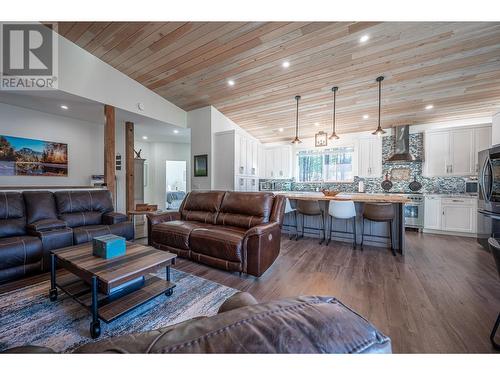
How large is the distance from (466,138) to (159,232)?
6538 millimetres

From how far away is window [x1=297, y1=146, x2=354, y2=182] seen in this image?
5918 millimetres

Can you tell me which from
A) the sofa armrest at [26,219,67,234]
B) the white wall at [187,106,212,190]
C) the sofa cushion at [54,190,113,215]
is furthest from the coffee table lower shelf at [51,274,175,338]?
the white wall at [187,106,212,190]

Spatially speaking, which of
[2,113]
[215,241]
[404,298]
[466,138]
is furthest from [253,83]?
[2,113]

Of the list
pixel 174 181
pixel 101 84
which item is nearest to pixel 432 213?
pixel 101 84

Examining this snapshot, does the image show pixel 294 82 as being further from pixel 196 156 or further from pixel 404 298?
pixel 404 298

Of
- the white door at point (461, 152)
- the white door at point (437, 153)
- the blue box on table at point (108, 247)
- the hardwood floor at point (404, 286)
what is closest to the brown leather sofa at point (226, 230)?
the hardwood floor at point (404, 286)

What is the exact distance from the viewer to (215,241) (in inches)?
99.4

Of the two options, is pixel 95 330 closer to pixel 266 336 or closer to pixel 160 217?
pixel 266 336

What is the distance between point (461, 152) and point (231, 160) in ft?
17.1

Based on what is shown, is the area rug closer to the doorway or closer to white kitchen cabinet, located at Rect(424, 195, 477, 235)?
white kitchen cabinet, located at Rect(424, 195, 477, 235)

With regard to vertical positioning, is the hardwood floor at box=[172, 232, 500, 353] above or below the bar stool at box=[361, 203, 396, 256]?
below

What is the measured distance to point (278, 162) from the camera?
6.71m

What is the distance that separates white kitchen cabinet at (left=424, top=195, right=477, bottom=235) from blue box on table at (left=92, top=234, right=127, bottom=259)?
598 centimetres
